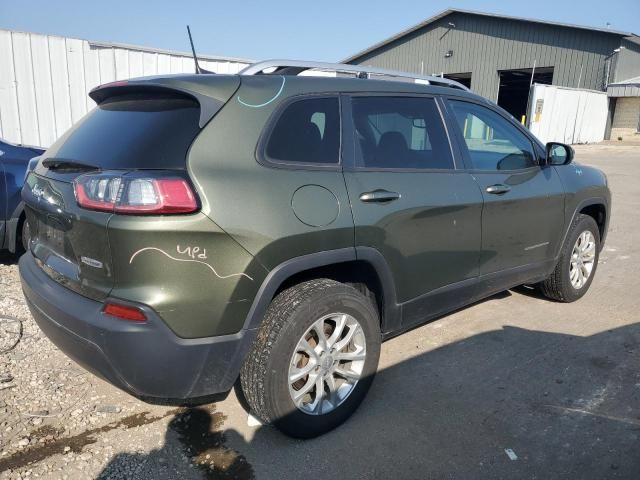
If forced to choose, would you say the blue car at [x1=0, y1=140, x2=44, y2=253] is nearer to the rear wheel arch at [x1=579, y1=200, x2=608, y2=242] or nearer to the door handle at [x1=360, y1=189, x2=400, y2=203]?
the door handle at [x1=360, y1=189, x2=400, y2=203]

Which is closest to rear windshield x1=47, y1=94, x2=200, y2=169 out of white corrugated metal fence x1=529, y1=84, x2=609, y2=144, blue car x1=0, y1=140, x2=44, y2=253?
blue car x1=0, y1=140, x2=44, y2=253

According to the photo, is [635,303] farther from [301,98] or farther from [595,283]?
[301,98]

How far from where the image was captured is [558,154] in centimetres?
407

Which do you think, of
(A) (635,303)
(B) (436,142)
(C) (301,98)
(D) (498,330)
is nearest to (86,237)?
(C) (301,98)

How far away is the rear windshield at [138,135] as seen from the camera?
2191mm

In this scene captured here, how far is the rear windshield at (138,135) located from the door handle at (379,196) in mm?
924

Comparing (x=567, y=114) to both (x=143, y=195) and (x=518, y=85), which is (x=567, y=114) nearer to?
(x=518, y=85)

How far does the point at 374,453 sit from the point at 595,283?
146 inches

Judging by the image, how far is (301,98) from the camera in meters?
2.56

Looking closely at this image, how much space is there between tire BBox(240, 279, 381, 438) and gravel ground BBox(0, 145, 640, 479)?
0.15 metres

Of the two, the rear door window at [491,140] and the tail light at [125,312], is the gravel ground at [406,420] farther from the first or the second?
the rear door window at [491,140]

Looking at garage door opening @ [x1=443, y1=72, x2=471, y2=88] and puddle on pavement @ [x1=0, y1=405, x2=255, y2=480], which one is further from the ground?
garage door opening @ [x1=443, y1=72, x2=471, y2=88]

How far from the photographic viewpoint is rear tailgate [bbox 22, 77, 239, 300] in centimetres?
216

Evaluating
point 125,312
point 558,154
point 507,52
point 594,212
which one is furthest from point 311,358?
point 507,52
